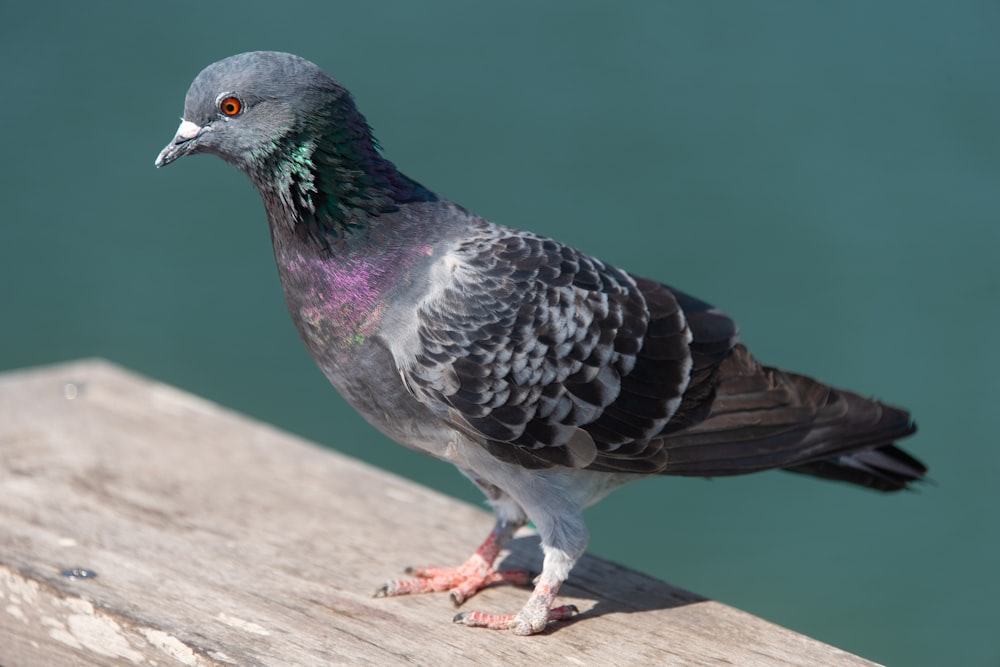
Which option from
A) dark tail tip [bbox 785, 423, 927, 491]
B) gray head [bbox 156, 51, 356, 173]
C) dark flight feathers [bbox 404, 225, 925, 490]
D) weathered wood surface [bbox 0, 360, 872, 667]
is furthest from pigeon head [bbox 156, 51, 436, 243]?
dark tail tip [bbox 785, 423, 927, 491]

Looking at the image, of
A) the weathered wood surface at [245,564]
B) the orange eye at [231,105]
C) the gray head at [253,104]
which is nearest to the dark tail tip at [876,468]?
the weathered wood surface at [245,564]

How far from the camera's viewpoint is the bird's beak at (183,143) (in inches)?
131

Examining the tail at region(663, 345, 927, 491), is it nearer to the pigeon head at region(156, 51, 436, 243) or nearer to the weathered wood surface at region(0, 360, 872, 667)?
the weathered wood surface at region(0, 360, 872, 667)

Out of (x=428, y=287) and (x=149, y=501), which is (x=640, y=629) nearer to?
(x=428, y=287)

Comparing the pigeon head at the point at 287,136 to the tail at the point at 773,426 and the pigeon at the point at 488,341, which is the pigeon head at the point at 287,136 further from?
the tail at the point at 773,426

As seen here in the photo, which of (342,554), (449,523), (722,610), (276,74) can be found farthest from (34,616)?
(722,610)

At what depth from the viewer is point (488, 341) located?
3.39 meters

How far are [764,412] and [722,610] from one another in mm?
681

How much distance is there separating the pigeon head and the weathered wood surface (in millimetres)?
1241

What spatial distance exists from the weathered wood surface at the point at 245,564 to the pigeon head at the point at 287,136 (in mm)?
1241

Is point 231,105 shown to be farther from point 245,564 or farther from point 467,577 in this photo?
point 467,577

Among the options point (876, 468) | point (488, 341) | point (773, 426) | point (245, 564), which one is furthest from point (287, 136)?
point (876, 468)

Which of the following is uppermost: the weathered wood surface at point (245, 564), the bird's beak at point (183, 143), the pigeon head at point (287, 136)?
the pigeon head at point (287, 136)

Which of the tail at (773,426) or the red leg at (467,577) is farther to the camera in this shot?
the red leg at (467,577)
